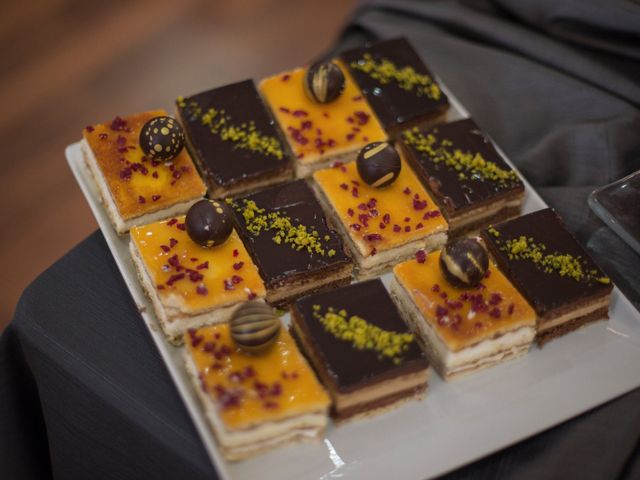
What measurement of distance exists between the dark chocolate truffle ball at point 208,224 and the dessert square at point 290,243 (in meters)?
0.14

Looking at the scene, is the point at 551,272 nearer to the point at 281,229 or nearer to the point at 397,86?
the point at 281,229

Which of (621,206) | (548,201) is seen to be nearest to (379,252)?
(548,201)

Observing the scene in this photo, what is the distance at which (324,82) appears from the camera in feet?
10.4

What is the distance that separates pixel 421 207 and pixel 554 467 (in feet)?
3.27

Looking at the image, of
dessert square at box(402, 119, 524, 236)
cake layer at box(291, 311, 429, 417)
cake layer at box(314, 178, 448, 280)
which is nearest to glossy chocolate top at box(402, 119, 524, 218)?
dessert square at box(402, 119, 524, 236)

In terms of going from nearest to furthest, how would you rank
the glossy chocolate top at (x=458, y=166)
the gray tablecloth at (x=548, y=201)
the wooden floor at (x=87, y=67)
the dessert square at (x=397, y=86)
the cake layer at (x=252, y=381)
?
1. the cake layer at (x=252, y=381)
2. the gray tablecloth at (x=548, y=201)
3. the glossy chocolate top at (x=458, y=166)
4. the dessert square at (x=397, y=86)
5. the wooden floor at (x=87, y=67)

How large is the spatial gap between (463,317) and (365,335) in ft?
1.11

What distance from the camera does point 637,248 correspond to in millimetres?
2896

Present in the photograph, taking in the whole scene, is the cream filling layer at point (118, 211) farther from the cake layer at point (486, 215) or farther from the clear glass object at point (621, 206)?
the clear glass object at point (621, 206)

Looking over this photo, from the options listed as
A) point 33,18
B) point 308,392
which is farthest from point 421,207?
point 33,18

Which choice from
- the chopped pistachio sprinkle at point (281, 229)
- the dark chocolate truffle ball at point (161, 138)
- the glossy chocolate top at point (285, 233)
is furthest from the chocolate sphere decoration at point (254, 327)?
the dark chocolate truffle ball at point (161, 138)

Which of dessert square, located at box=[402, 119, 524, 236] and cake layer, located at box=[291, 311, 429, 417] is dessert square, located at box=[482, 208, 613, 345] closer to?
dessert square, located at box=[402, 119, 524, 236]

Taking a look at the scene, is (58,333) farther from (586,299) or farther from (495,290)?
(586,299)

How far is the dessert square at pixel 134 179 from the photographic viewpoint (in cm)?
291
